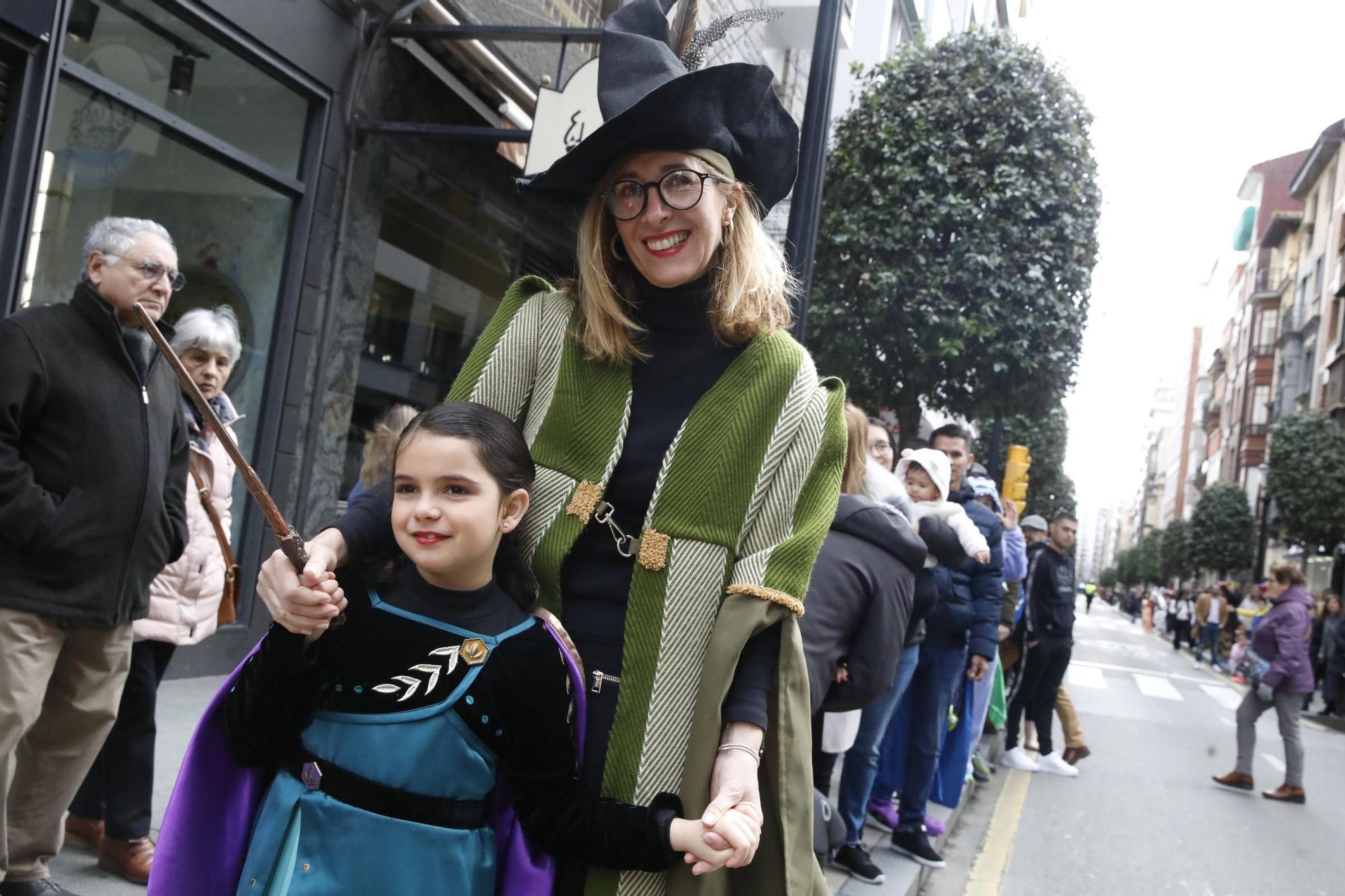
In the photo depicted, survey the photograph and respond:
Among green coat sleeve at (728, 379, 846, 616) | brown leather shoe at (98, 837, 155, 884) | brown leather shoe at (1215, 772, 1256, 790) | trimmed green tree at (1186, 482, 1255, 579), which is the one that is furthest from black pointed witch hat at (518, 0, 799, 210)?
trimmed green tree at (1186, 482, 1255, 579)

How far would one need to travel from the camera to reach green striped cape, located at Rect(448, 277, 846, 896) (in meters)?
1.87

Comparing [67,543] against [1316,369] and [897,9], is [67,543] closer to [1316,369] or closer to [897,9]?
[897,9]

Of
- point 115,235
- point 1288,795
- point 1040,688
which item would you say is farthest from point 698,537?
point 1288,795

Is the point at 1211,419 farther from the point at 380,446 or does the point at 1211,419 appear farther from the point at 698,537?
the point at 698,537

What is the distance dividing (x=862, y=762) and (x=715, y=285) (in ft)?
Answer: 13.4

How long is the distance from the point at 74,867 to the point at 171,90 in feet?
13.9

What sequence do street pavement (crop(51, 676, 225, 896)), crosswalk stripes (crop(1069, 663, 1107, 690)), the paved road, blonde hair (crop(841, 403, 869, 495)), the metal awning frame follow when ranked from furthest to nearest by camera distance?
crosswalk stripes (crop(1069, 663, 1107, 690)) < the metal awning frame < the paved road < blonde hair (crop(841, 403, 869, 495)) < street pavement (crop(51, 676, 225, 896))

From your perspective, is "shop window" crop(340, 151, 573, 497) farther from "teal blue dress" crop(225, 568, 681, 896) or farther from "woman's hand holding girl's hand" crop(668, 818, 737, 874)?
"woman's hand holding girl's hand" crop(668, 818, 737, 874)

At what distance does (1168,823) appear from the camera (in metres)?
8.21

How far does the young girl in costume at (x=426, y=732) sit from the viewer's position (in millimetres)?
1765

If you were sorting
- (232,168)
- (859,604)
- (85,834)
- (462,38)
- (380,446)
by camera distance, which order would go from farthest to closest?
1. (462,38)
2. (232,168)
3. (380,446)
4. (85,834)
5. (859,604)

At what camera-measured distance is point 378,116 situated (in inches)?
324

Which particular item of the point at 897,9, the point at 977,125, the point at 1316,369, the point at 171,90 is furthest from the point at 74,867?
the point at 1316,369

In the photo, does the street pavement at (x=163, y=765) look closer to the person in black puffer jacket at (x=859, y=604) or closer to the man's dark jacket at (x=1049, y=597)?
the person in black puffer jacket at (x=859, y=604)
